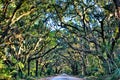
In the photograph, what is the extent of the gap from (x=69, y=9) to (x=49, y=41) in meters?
10.1

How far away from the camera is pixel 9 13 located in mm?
22453

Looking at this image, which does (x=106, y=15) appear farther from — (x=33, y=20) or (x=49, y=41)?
(x=49, y=41)

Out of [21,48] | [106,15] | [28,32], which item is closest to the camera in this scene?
[106,15]

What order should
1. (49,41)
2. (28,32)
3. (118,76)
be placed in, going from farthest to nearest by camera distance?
(49,41)
(28,32)
(118,76)

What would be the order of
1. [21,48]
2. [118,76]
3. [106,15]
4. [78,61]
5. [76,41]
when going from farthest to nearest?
[78,61]
[76,41]
[21,48]
[106,15]
[118,76]

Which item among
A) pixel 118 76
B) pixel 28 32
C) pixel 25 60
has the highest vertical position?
pixel 28 32

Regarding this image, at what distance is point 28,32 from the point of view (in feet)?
93.6

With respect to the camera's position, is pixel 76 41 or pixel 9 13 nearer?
pixel 9 13

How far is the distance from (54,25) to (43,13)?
5748mm

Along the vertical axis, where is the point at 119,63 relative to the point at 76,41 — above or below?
below

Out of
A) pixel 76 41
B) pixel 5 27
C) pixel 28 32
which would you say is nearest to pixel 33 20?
pixel 28 32

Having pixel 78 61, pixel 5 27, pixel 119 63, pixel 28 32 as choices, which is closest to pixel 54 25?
pixel 28 32

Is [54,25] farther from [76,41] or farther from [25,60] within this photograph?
[76,41]

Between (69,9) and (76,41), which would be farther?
(76,41)
